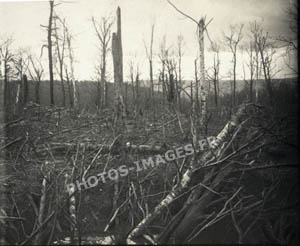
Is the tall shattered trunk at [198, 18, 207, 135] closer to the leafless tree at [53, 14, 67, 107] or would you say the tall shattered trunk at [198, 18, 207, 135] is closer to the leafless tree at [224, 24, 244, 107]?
the leafless tree at [224, 24, 244, 107]

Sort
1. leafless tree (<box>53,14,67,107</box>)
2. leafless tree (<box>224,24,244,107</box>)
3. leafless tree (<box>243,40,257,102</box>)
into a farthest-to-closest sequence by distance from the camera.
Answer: leafless tree (<box>53,14,67,107</box>) < leafless tree (<box>243,40,257,102</box>) < leafless tree (<box>224,24,244,107</box>)

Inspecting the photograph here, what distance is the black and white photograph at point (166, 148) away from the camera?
3.31 metres

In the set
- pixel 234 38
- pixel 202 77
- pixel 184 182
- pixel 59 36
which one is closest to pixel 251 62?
pixel 234 38

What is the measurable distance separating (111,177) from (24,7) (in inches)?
121

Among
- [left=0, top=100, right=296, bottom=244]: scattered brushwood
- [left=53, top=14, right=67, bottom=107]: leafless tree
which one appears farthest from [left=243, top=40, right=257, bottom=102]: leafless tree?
[left=53, top=14, right=67, bottom=107]: leafless tree

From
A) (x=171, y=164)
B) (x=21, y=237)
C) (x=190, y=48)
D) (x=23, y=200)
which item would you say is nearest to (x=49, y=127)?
(x=23, y=200)

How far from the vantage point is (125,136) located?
461cm

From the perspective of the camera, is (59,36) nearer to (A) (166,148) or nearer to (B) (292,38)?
(A) (166,148)

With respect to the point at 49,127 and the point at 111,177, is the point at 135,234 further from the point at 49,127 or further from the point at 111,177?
the point at 49,127

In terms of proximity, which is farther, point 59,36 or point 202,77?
point 59,36

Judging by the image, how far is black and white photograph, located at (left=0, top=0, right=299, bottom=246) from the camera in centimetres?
331

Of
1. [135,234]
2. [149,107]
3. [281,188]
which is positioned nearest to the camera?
[135,234]

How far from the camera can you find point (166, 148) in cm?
429

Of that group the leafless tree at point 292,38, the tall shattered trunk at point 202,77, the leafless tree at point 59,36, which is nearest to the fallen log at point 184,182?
the tall shattered trunk at point 202,77
